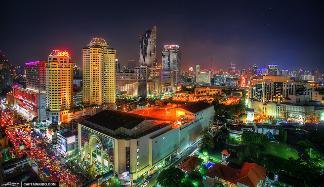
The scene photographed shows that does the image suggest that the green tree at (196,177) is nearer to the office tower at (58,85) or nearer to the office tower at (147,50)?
the office tower at (58,85)

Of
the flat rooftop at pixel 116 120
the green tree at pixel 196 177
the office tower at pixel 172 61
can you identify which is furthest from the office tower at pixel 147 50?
the green tree at pixel 196 177

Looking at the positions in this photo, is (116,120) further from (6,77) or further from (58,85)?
(6,77)

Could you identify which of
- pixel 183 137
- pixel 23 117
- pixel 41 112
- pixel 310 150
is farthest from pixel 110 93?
pixel 310 150

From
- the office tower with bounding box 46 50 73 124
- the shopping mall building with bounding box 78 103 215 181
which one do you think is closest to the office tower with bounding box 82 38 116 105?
the office tower with bounding box 46 50 73 124

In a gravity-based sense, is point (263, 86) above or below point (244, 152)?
above

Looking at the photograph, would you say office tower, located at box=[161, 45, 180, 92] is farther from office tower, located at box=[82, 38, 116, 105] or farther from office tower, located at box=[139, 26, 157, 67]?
office tower, located at box=[82, 38, 116, 105]

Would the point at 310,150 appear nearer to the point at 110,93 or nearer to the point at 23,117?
the point at 110,93

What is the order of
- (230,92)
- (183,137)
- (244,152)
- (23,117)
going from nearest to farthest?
(244,152), (183,137), (23,117), (230,92)
